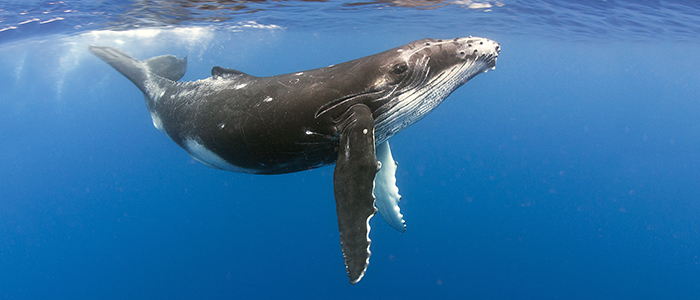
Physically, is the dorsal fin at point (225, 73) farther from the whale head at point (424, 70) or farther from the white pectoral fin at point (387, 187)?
the white pectoral fin at point (387, 187)

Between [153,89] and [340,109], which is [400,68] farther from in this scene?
Answer: [153,89]

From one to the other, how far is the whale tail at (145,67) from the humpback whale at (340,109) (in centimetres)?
225

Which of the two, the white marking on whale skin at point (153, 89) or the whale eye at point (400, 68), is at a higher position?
the whale eye at point (400, 68)

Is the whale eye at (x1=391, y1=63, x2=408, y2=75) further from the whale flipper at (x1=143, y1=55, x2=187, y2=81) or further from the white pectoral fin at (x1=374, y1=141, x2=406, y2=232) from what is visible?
the whale flipper at (x1=143, y1=55, x2=187, y2=81)

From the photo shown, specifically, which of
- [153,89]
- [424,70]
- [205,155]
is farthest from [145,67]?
[424,70]

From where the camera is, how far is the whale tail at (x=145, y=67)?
21.1 ft

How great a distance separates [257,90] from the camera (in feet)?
14.4

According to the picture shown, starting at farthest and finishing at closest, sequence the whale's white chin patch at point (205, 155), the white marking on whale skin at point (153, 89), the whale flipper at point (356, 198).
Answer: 1. the white marking on whale skin at point (153, 89)
2. the whale's white chin patch at point (205, 155)
3. the whale flipper at point (356, 198)

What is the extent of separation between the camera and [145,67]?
718 cm

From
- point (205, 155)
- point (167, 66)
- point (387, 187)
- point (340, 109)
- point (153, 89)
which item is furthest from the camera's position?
point (167, 66)

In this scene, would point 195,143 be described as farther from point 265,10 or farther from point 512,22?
point 512,22

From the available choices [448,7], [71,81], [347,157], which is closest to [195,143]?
[347,157]

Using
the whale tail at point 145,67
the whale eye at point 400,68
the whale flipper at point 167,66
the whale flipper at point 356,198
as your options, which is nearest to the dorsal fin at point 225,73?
the whale tail at point 145,67

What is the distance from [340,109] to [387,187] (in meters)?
2.23
